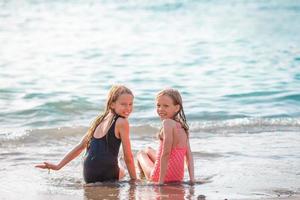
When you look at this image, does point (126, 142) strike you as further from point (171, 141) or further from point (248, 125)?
point (248, 125)

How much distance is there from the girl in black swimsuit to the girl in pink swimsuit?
0.93ft

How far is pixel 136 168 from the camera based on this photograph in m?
7.68

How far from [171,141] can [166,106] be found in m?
0.31

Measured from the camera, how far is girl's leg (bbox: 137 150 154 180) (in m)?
7.21

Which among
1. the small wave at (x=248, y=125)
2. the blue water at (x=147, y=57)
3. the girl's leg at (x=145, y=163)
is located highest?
the blue water at (x=147, y=57)

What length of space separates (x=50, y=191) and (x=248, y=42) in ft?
45.4

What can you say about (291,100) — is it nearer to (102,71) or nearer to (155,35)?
(102,71)

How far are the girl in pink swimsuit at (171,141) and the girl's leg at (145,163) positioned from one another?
23cm

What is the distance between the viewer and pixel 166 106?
270 inches

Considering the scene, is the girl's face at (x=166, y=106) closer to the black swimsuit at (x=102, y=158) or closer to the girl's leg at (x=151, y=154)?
the black swimsuit at (x=102, y=158)

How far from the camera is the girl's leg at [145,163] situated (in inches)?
284

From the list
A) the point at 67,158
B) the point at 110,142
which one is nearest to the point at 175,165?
the point at 110,142

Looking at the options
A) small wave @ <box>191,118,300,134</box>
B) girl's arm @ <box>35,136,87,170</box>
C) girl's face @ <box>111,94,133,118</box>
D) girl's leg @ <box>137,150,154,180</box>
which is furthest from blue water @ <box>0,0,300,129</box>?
girl's face @ <box>111,94,133,118</box>

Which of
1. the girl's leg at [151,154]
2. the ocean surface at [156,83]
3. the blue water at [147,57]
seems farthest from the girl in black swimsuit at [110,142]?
the blue water at [147,57]
